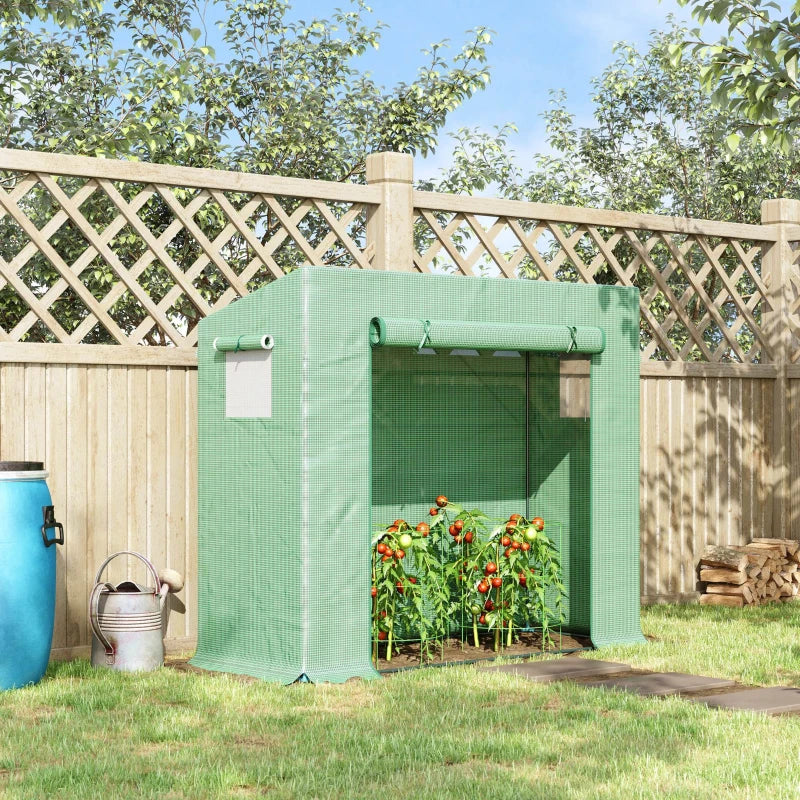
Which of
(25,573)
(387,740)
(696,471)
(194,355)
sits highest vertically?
(194,355)

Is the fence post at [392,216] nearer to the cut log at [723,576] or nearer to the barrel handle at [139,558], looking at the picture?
the barrel handle at [139,558]

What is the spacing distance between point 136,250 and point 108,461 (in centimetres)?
379

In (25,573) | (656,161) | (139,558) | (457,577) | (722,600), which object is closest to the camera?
(25,573)

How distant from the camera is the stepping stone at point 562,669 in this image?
4.93 meters

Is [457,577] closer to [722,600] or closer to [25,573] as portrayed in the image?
[25,573]

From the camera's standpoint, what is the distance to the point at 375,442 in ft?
18.6

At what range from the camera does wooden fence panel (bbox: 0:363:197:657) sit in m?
5.30

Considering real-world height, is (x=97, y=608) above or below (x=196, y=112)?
below

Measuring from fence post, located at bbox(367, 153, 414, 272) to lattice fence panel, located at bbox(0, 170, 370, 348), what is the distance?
11 cm

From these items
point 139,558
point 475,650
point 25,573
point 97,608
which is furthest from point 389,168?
point 25,573

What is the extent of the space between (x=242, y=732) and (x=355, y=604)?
101cm

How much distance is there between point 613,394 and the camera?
5758 millimetres

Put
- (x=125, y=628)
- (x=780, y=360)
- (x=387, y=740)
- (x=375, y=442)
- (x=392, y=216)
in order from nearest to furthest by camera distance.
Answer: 1. (x=387, y=740)
2. (x=125, y=628)
3. (x=375, y=442)
4. (x=392, y=216)
5. (x=780, y=360)

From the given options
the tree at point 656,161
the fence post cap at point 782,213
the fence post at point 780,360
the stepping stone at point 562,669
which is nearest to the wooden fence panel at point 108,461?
the stepping stone at point 562,669
